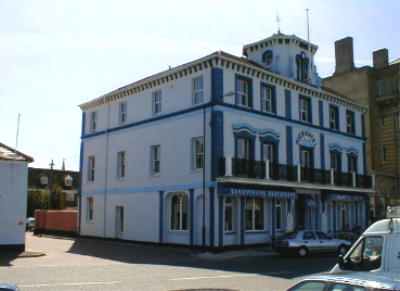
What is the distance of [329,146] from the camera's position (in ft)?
114

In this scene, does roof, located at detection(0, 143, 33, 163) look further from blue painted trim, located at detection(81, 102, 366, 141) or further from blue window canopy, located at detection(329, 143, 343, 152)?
blue window canopy, located at detection(329, 143, 343, 152)

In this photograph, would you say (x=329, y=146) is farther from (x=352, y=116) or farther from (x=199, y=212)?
(x=199, y=212)

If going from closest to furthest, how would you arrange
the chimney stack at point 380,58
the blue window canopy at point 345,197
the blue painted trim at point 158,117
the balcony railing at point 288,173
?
the balcony railing at point 288,173
the blue painted trim at point 158,117
the blue window canopy at point 345,197
the chimney stack at point 380,58

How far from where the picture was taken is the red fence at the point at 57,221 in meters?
38.7

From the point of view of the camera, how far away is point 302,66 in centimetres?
3400

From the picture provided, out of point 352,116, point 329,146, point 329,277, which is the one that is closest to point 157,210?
point 329,146

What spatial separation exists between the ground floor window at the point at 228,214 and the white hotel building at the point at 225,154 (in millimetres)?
85

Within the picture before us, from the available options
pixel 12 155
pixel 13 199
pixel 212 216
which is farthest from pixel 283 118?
pixel 13 199

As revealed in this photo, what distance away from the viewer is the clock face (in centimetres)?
3320

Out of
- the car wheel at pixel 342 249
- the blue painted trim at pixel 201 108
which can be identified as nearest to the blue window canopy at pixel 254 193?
the blue painted trim at pixel 201 108

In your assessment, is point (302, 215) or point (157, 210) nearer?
point (157, 210)

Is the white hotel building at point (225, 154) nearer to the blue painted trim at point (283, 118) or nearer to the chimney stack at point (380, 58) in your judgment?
the blue painted trim at point (283, 118)

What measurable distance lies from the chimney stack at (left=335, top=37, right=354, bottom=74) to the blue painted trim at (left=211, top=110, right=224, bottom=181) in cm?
2795

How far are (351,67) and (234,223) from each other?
1149 inches
